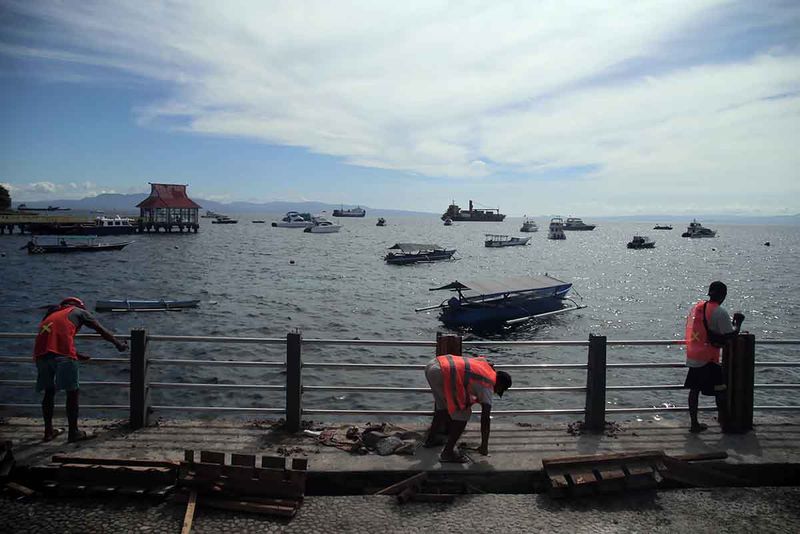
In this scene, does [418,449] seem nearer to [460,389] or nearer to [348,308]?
[460,389]

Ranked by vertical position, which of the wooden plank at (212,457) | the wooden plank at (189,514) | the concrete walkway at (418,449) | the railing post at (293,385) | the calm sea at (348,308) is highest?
the railing post at (293,385)

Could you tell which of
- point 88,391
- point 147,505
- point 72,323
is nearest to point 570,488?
point 147,505

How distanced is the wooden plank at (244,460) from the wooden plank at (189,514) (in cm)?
47

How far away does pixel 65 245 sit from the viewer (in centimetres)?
7356

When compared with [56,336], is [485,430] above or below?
below

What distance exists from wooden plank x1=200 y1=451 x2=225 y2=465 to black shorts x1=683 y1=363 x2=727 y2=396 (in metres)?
5.80

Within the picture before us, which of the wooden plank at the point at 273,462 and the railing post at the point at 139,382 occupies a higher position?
the railing post at the point at 139,382

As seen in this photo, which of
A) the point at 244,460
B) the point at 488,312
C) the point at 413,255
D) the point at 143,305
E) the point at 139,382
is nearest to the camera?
the point at 244,460

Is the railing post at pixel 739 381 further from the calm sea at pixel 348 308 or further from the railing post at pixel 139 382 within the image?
the calm sea at pixel 348 308

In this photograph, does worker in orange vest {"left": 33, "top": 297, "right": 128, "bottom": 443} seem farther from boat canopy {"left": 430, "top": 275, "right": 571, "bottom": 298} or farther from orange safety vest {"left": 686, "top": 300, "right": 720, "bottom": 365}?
boat canopy {"left": 430, "top": 275, "right": 571, "bottom": 298}

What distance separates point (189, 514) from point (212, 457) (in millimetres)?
623

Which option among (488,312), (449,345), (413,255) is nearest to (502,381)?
(449,345)

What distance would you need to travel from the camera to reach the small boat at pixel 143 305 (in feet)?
115

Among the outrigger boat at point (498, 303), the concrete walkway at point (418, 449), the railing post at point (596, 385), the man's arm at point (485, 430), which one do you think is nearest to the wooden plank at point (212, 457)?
the concrete walkway at point (418, 449)
